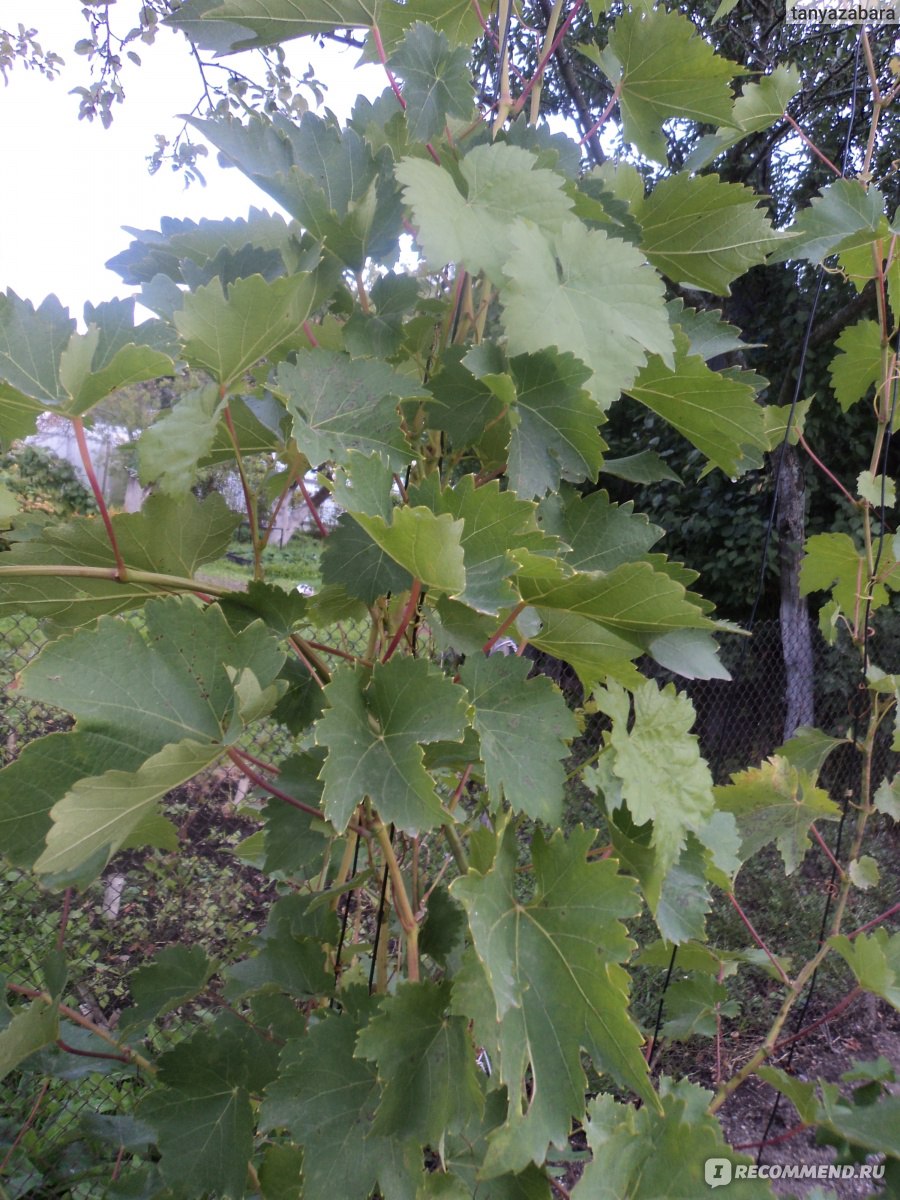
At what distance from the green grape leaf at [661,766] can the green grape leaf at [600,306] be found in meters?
0.26

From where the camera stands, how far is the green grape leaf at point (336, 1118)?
60 centimetres

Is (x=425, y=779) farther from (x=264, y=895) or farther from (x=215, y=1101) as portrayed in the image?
(x=264, y=895)

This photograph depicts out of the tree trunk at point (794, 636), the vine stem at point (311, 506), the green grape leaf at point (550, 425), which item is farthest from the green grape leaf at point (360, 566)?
the tree trunk at point (794, 636)

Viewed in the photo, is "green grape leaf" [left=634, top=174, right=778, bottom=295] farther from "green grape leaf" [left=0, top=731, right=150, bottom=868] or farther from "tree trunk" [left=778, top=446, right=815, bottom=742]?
"tree trunk" [left=778, top=446, right=815, bottom=742]

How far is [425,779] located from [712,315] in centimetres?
60

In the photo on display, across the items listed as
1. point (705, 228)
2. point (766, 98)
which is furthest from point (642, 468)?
point (766, 98)

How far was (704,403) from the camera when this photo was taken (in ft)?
2.35

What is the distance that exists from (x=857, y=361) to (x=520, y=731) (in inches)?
47.5

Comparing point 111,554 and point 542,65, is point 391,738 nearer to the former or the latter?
point 111,554

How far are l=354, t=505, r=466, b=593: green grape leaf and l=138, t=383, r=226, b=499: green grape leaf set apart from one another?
0.15m

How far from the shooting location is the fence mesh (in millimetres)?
1537

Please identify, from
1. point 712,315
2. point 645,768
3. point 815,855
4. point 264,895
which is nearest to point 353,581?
point 645,768

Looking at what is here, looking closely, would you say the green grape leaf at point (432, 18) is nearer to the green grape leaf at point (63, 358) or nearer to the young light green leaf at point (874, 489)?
the green grape leaf at point (63, 358)

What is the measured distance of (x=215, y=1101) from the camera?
0.78 m
